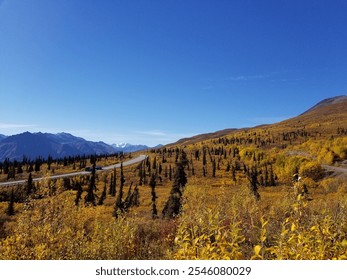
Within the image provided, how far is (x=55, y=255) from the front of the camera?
7.79 m

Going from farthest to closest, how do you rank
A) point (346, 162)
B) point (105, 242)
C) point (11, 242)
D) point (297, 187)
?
1. point (346, 162)
2. point (105, 242)
3. point (11, 242)
4. point (297, 187)

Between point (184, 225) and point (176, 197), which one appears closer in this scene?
point (184, 225)

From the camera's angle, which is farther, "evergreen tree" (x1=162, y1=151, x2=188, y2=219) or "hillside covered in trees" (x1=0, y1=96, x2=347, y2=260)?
"evergreen tree" (x1=162, y1=151, x2=188, y2=219)

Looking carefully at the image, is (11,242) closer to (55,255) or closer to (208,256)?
(55,255)

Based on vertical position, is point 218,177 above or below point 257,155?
below

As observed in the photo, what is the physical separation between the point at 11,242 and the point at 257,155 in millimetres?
107532

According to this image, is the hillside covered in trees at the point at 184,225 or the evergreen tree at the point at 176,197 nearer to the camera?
the hillside covered in trees at the point at 184,225

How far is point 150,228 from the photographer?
21641mm

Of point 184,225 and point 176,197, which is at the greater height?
point 184,225

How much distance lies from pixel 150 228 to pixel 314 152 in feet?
309
